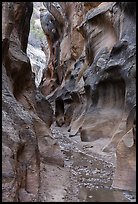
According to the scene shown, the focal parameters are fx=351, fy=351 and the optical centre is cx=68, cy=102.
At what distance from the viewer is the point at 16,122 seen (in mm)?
8930

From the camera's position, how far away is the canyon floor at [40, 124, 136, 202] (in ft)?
27.3

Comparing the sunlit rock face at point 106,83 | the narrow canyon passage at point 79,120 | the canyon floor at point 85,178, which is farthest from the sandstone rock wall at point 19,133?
the sunlit rock face at point 106,83

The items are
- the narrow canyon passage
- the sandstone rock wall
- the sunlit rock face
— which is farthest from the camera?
the sunlit rock face

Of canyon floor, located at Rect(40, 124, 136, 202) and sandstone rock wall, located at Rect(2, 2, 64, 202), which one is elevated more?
sandstone rock wall, located at Rect(2, 2, 64, 202)

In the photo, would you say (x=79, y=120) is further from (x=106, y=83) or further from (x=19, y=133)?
(x=19, y=133)

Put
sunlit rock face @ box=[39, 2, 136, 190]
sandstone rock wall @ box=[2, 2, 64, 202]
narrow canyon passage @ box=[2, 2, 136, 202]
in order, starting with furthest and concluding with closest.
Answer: sunlit rock face @ box=[39, 2, 136, 190] < narrow canyon passage @ box=[2, 2, 136, 202] < sandstone rock wall @ box=[2, 2, 64, 202]

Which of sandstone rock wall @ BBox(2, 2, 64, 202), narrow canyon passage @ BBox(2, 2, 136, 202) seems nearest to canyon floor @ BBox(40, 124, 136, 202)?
narrow canyon passage @ BBox(2, 2, 136, 202)

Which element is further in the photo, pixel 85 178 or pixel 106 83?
pixel 106 83

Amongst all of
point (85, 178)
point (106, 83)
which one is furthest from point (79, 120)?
point (85, 178)

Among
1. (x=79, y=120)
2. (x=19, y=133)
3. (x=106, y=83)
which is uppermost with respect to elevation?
(x=106, y=83)

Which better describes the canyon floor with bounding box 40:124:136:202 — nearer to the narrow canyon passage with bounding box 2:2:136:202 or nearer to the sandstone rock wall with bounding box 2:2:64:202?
the narrow canyon passage with bounding box 2:2:136:202

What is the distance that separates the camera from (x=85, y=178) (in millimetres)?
10508

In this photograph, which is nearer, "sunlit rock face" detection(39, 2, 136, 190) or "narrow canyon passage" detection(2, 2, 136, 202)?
"narrow canyon passage" detection(2, 2, 136, 202)

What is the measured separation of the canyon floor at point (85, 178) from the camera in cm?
832
